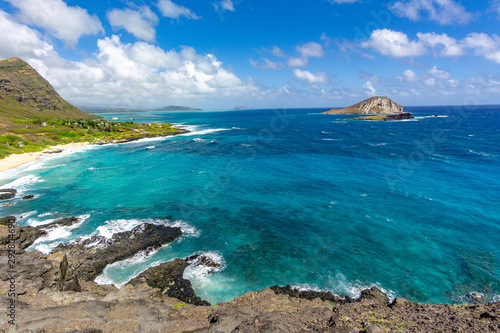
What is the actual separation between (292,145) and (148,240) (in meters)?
79.6

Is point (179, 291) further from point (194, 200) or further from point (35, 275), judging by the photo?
point (194, 200)

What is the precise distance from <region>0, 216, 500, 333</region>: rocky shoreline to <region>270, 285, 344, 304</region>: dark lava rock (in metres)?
0.10

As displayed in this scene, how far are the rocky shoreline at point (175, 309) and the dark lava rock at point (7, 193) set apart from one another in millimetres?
29156

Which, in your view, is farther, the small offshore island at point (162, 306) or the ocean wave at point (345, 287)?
the ocean wave at point (345, 287)

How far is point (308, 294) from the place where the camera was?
75.8 ft

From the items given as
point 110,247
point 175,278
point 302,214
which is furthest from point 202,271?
point 302,214

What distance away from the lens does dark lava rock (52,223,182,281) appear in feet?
88.5

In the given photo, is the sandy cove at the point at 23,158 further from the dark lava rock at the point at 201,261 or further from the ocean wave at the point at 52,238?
the dark lava rock at the point at 201,261

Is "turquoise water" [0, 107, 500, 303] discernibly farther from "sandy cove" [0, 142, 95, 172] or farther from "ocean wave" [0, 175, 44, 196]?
"sandy cove" [0, 142, 95, 172]

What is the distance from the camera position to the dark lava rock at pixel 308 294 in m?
22.6

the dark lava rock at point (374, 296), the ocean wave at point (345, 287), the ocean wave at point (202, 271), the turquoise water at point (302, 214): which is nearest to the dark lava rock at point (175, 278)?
the ocean wave at point (202, 271)

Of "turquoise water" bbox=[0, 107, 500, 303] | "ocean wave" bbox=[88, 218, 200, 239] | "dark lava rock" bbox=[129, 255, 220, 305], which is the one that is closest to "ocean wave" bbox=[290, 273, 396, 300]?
"turquoise water" bbox=[0, 107, 500, 303]

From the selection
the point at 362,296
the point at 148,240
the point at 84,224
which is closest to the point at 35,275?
the point at 148,240

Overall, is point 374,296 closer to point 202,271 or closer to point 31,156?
point 202,271
